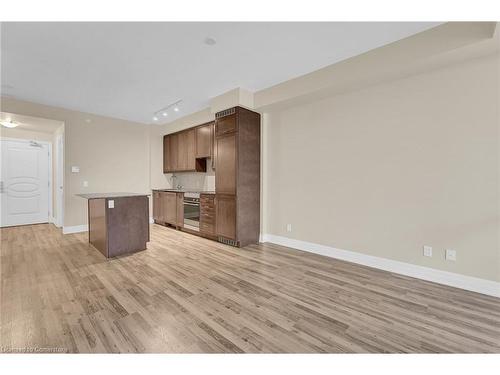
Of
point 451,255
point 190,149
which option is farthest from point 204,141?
point 451,255

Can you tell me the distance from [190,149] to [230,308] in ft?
13.4

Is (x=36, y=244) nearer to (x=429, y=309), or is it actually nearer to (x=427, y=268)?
(x=429, y=309)

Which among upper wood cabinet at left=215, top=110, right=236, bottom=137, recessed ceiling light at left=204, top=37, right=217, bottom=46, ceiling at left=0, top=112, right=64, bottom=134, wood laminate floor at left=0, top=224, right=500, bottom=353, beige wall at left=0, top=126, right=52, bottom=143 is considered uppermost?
recessed ceiling light at left=204, top=37, right=217, bottom=46

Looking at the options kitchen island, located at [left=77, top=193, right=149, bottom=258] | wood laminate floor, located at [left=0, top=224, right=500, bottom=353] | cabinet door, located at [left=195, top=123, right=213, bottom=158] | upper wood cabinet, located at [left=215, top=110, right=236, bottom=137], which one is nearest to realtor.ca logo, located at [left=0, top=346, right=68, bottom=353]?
wood laminate floor, located at [left=0, top=224, right=500, bottom=353]

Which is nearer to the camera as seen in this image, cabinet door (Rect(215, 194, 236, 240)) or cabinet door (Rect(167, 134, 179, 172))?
cabinet door (Rect(215, 194, 236, 240))

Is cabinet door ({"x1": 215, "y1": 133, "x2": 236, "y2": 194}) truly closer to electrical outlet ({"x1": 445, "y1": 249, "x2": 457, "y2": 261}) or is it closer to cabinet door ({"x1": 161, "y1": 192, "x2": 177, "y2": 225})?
cabinet door ({"x1": 161, "y1": 192, "x2": 177, "y2": 225})

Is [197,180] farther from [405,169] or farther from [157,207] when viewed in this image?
[405,169]

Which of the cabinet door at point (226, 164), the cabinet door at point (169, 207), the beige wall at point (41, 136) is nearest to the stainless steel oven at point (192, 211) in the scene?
the cabinet door at point (169, 207)

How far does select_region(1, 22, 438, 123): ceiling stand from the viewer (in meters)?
2.21

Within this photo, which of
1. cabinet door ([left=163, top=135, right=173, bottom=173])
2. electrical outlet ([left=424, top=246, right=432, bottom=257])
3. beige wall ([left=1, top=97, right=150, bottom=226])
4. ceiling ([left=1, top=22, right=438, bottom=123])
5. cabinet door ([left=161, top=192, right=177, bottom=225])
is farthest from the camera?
cabinet door ([left=163, top=135, right=173, bottom=173])

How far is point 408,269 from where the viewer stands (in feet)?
8.86

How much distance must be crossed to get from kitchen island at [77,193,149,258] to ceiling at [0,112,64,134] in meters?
2.44

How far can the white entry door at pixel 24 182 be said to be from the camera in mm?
5312
